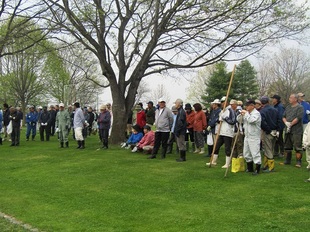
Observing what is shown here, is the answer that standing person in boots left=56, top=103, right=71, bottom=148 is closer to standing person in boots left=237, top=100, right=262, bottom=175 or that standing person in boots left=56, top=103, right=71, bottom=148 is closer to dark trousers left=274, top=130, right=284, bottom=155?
dark trousers left=274, top=130, right=284, bottom=155

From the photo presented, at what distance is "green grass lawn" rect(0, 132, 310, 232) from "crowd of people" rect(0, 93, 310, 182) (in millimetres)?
Result: 688

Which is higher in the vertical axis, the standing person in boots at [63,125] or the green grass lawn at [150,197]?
the standing person in boots at [63,125]

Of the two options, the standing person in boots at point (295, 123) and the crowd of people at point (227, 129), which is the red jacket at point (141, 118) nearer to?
the crowd of people at point (227, 129)

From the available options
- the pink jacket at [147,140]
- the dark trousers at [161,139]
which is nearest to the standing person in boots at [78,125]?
the pink jacket at [147,140]

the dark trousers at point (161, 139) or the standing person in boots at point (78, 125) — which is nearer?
the dark trousers at point (161, 139)

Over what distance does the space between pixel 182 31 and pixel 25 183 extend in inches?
381

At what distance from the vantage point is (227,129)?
10.1 m

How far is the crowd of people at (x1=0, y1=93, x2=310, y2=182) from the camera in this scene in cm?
937

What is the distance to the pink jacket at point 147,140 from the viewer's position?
1397cm

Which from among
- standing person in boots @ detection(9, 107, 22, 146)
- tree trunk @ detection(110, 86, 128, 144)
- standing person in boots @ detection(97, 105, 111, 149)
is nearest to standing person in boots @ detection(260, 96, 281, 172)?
standing person in boots @ detection(97, 105, 111, 149)

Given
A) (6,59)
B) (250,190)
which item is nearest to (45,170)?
(250,190)

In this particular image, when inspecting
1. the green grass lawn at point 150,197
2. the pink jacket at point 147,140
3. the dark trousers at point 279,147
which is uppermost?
Answer: the pink jacket at point 147,140

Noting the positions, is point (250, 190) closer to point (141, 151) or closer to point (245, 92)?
point (141, 151)

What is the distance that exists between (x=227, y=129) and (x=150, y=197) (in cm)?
379
